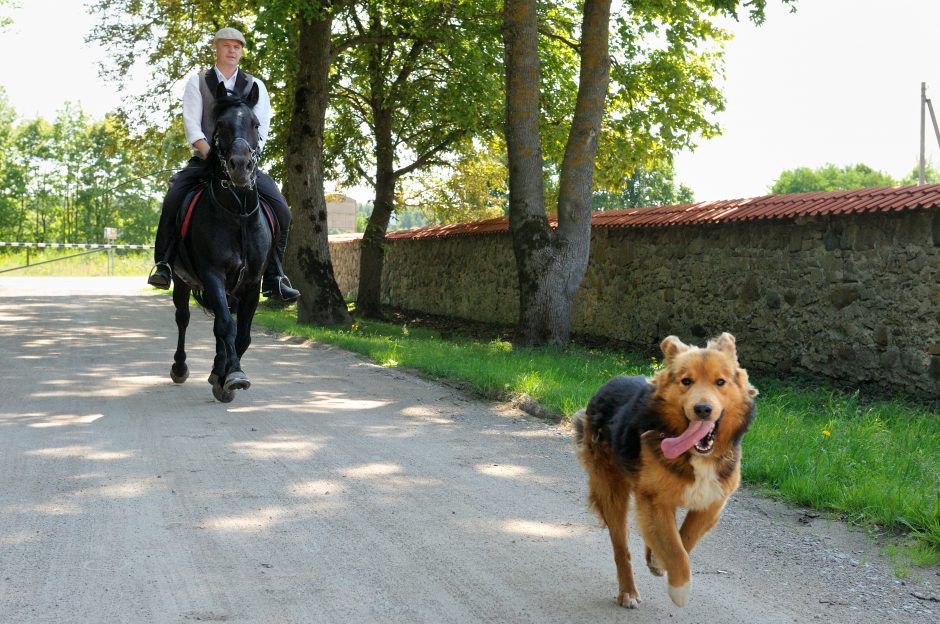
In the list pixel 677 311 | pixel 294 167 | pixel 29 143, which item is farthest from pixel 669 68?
pixel 29 143

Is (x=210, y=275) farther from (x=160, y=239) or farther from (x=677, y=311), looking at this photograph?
(x=677, y=311)

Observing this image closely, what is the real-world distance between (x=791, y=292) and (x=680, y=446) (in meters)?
12.3

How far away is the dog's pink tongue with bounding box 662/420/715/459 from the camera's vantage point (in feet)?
13.1

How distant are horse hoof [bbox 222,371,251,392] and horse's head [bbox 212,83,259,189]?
1788 mm

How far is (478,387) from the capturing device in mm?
11484

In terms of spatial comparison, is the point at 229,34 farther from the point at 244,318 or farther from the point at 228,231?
the point at 244,318

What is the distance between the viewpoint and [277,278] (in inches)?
410

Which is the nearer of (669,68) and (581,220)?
(581,220)

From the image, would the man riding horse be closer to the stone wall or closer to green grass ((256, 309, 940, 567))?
green grass ((256, 309, 940, 567))

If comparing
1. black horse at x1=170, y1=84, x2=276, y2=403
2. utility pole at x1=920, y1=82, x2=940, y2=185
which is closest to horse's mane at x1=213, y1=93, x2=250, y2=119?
black horse at x1=170, y1=84, x2=276, y2=403

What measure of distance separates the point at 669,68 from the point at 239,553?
19.7 m

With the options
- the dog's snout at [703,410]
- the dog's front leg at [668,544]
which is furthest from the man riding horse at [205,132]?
the dog's snout at [703,410]

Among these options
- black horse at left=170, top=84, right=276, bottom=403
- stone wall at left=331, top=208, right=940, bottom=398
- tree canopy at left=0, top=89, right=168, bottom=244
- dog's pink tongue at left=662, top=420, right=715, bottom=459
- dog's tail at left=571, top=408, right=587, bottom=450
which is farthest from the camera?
tree canopy at left=0, top=89, right=168, bottom=244

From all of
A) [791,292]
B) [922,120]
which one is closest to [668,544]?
[791,292]
